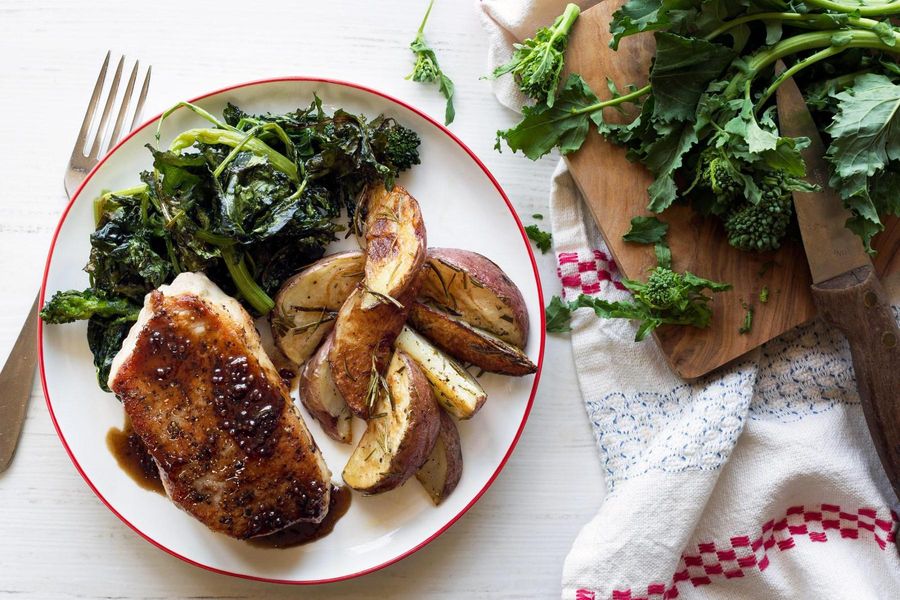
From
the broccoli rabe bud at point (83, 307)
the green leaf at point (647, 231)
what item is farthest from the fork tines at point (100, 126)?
the green leaf at point (647, 231)

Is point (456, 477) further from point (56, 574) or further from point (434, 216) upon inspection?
point (56, 574)

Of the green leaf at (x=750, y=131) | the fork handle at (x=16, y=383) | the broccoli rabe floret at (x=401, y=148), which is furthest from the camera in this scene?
the fork handle at (x=16, y=383)

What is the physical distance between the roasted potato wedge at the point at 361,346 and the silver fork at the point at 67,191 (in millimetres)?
1525

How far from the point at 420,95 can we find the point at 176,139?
1.22m

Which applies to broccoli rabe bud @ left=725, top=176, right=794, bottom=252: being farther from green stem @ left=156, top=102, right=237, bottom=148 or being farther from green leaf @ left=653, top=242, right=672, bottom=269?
green stem @ left=156, top=102, right=237, bottom=148

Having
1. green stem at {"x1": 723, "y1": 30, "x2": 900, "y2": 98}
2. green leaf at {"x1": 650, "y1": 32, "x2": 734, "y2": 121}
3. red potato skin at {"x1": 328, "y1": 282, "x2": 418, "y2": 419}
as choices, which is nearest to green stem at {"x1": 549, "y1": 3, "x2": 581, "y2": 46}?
green leaf at {"x1": 650, "y1": 32, "x2": 734, "y2": 121}

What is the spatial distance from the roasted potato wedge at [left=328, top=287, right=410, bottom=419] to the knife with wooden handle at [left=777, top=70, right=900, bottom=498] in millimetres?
1879

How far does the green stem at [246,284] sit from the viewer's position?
3332mm

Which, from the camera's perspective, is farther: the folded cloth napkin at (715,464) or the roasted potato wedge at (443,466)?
the folded cloth napkin at (715,464)

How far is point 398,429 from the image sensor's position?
10.4 feet

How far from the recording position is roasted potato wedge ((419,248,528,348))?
3.35 m

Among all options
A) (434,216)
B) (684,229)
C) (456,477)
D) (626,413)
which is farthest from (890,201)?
(456,477)

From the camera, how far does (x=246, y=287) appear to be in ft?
11.1

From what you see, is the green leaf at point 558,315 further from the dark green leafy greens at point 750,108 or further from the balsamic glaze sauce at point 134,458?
the balsamic glaze sauce at point 134,458
